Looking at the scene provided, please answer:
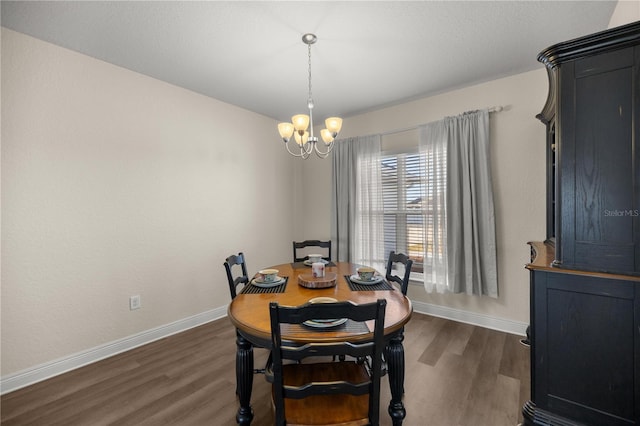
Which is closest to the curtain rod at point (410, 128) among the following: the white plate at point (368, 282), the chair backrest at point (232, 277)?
the white plate at point (368, 282)

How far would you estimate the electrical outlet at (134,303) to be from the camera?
2742 mm

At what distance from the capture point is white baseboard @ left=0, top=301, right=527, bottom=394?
2.15 m

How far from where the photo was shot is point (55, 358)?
2299 millimetres

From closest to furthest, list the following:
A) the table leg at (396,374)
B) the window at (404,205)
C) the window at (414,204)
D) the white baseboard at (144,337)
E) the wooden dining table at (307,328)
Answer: the wooden dining table at (307,328), the table leg at (396,374), the white baseboard at (144,337), the window at (414,204), the window at (404,205)

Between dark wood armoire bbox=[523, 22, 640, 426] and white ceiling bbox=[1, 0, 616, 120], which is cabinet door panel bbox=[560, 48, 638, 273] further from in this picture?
white ceiling bbox=[1, 0, 616, 120]

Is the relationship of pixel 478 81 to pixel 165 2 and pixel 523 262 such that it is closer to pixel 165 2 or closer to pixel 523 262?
pixel 523 262

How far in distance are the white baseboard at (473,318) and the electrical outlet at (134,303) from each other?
Answer: 3074 millimetres

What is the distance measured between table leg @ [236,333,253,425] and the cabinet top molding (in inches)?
90.9

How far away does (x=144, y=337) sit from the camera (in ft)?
9.21

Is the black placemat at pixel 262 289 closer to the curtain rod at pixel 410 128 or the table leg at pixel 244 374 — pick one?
the table leg at pixel 244 374

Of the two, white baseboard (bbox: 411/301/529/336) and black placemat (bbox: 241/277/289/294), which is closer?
black placemat (bbox: 241/277/289/294)

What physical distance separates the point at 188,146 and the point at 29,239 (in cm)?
158

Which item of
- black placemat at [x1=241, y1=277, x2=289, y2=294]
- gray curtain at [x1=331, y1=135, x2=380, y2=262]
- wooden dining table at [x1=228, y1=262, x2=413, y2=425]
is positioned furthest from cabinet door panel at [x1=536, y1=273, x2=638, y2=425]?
gray curtain at [x1=331, y1=135, x2=380, y2=262]

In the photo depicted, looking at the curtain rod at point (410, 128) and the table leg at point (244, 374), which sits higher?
the curtain rod at point (410, 128)
